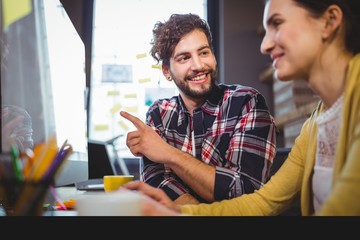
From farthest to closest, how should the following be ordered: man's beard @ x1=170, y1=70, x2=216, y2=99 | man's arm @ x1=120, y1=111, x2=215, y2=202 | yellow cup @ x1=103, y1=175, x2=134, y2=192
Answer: man's beard @ x1=170, y1=70, x2=216, y2=99
man's arm @ x1=120, y1=111, x2=215, y2=202
yellow cup @ x1=103, y1=175, x2=134, y2=192

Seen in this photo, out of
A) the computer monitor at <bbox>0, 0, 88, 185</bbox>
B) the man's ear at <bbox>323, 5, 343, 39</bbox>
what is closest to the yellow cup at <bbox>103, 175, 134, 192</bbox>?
the computer monitor at <bbox>0, 0, 88, 185</bbox>

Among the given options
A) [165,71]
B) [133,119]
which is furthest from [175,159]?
[165,71]

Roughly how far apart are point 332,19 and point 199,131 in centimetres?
50

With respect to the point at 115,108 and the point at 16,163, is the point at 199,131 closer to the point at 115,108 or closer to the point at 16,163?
the point at 115,108

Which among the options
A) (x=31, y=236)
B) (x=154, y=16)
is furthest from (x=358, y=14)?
(x=31, y=236)

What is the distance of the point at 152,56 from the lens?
90 centimetres

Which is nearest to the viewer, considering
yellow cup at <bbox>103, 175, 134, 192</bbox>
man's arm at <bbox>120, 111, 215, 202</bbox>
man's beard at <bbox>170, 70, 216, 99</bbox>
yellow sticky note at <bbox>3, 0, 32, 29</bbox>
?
yellow sticky note at <bbox>3, 0, 32, 29</bbox>

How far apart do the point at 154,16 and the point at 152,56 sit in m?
0.17

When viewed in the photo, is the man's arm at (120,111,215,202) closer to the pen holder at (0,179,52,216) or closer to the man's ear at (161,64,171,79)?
the man's ear at (161,64,171,79)

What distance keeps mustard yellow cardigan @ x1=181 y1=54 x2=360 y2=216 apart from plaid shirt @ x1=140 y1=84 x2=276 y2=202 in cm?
14

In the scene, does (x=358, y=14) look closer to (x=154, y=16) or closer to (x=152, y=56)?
(x=154, y=16)

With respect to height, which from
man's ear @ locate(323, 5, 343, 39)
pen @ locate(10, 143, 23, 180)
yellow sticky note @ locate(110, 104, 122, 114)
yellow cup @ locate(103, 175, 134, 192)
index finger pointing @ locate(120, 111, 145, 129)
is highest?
man's ear @ locate(323, 5, 343, 39)

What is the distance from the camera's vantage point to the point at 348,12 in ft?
1.61

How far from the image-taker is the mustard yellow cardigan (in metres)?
0.40
